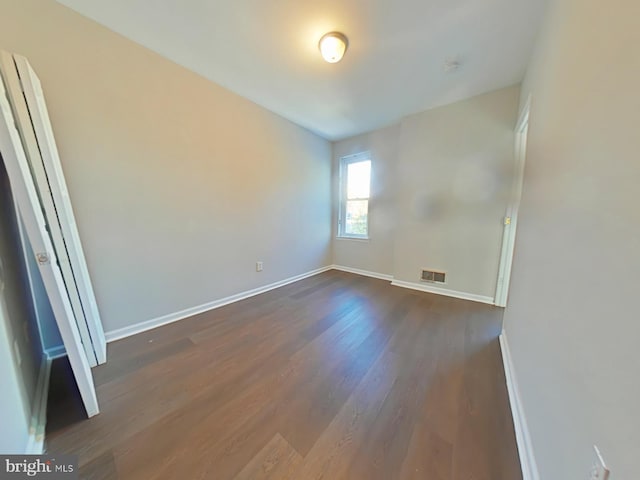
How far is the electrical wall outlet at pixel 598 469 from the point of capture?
1.69 ft

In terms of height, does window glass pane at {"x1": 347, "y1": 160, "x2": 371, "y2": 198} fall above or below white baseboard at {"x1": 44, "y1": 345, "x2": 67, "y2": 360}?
above

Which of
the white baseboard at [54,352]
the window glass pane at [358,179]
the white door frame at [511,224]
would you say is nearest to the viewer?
the white baseboard at [54,352]

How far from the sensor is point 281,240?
10.8 ft

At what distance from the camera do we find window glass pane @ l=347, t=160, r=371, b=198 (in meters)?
3.85

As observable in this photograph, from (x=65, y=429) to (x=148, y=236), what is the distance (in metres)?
1.41

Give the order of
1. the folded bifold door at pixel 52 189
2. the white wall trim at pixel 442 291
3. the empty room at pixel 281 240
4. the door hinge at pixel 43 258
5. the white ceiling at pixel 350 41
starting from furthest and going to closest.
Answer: the white wall trim at pixel 442 291 → the white ceiling at pixel 350 41 → the folded bifold door at pixel 52 189 → the door hinge at pixel 43 258 → the empty room at pixel 281 240

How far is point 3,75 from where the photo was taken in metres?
1.19

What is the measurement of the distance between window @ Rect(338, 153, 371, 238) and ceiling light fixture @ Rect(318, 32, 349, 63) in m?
2.08

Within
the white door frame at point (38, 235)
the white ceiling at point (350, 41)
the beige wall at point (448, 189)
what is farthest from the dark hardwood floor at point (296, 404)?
the white ceiling at point (350, 41)

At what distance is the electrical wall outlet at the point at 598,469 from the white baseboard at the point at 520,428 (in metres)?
0.49

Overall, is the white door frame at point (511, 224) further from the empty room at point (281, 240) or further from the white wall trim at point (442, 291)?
the white wall trim at point (442, 291)

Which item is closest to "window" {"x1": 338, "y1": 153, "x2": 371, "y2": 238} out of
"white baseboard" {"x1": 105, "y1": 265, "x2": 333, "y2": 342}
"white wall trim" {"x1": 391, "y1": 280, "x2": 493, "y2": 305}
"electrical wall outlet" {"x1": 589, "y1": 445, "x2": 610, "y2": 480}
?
"white wall trim" {"x1": 391, "y1": 280, "x2": 493, "y2": 305}

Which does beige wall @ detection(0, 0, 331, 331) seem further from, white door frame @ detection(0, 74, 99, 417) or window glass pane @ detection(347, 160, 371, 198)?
window glass pane @ detection(347, 160, 371, 198)

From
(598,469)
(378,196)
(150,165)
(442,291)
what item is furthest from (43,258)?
(442,291)
